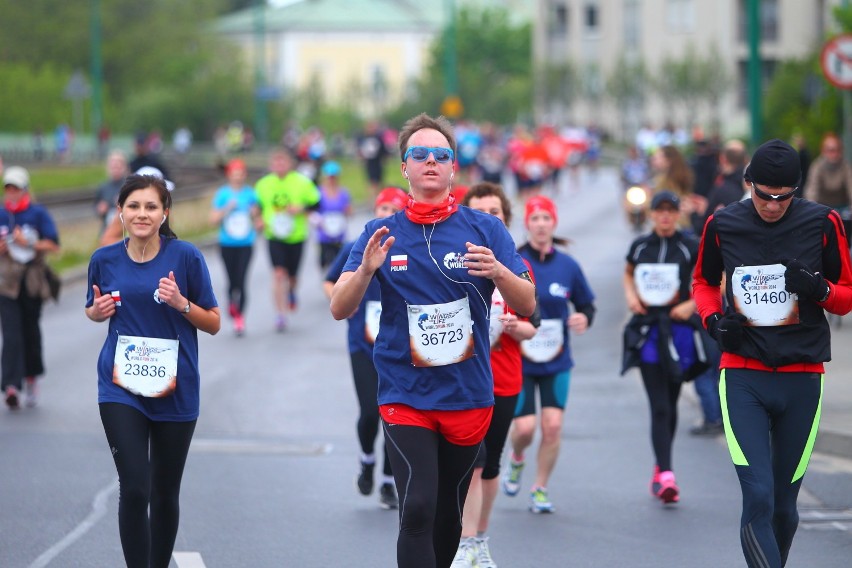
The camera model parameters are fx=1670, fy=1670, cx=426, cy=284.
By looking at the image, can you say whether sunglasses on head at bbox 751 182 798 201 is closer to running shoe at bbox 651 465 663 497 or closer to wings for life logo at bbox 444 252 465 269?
A: wings for life logo at bbox 444 252 465 269

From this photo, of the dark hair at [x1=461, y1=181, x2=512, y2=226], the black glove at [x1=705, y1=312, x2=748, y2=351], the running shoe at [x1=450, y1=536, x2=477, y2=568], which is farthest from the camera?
the dark hair at [x1=461, y1=181, x2=512, y2=226]

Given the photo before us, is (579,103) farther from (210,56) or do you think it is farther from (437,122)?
(437,122)

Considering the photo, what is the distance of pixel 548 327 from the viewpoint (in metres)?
9.27

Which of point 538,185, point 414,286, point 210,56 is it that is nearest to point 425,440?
point 414,286

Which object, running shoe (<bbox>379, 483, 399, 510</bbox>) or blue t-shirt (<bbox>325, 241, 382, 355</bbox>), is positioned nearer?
blue t-shirt (<bbox>325, 241, 382, 355</bbox>)

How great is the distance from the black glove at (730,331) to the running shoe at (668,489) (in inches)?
111

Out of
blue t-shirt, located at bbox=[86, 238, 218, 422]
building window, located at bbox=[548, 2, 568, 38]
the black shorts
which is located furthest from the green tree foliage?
blue t-shirt, located at bbox=[86, 238, 218, 422]

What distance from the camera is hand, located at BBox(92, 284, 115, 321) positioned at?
6977 mm

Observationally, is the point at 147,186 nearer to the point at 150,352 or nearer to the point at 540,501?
the point at 150,352

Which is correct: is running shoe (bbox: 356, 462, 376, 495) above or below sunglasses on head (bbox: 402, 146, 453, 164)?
below

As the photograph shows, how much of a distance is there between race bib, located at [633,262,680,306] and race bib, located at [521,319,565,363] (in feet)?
2.72

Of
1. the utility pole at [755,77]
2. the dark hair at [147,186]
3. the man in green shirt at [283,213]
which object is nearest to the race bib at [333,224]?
the man in green shirt at [283,213]

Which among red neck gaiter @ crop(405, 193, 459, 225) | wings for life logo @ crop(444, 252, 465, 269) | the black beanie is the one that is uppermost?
the black beanie

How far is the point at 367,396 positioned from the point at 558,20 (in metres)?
88.0
